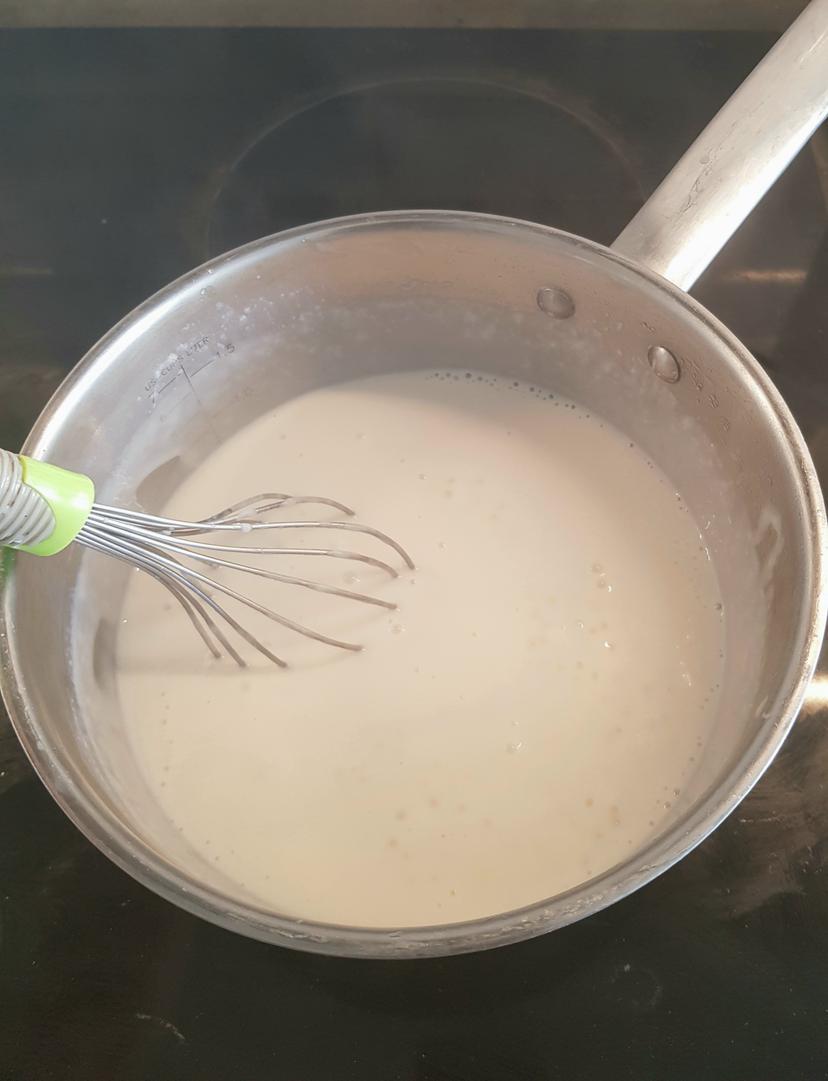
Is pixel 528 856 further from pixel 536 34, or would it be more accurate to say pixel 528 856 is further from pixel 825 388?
pixel 536 34

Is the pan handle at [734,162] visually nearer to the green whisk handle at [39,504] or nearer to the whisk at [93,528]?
the whisk at [93,528]

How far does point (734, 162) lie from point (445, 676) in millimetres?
632

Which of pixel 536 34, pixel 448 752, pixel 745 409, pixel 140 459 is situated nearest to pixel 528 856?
pixel 448 752

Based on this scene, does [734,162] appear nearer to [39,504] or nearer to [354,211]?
[354,211]

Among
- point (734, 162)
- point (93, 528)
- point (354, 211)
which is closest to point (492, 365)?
point (354, 211)

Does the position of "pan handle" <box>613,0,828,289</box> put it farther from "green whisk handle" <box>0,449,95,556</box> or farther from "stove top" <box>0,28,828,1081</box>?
"green whisk handle" <box>0,449,95,556</box>

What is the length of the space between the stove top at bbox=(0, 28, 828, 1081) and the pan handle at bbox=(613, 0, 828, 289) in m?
0.29

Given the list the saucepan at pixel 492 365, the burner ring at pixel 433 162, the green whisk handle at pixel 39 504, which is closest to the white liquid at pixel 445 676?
the saucepan at pixel 492 365

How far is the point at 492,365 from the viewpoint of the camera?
1.24 metres

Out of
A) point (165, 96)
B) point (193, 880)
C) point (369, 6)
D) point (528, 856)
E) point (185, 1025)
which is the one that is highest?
point (369, 6)

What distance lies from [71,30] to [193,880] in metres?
1.32

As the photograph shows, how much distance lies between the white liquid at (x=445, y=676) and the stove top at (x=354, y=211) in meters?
0.09

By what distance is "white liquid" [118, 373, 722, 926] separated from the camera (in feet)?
3.13

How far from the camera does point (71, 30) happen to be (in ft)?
4.60
